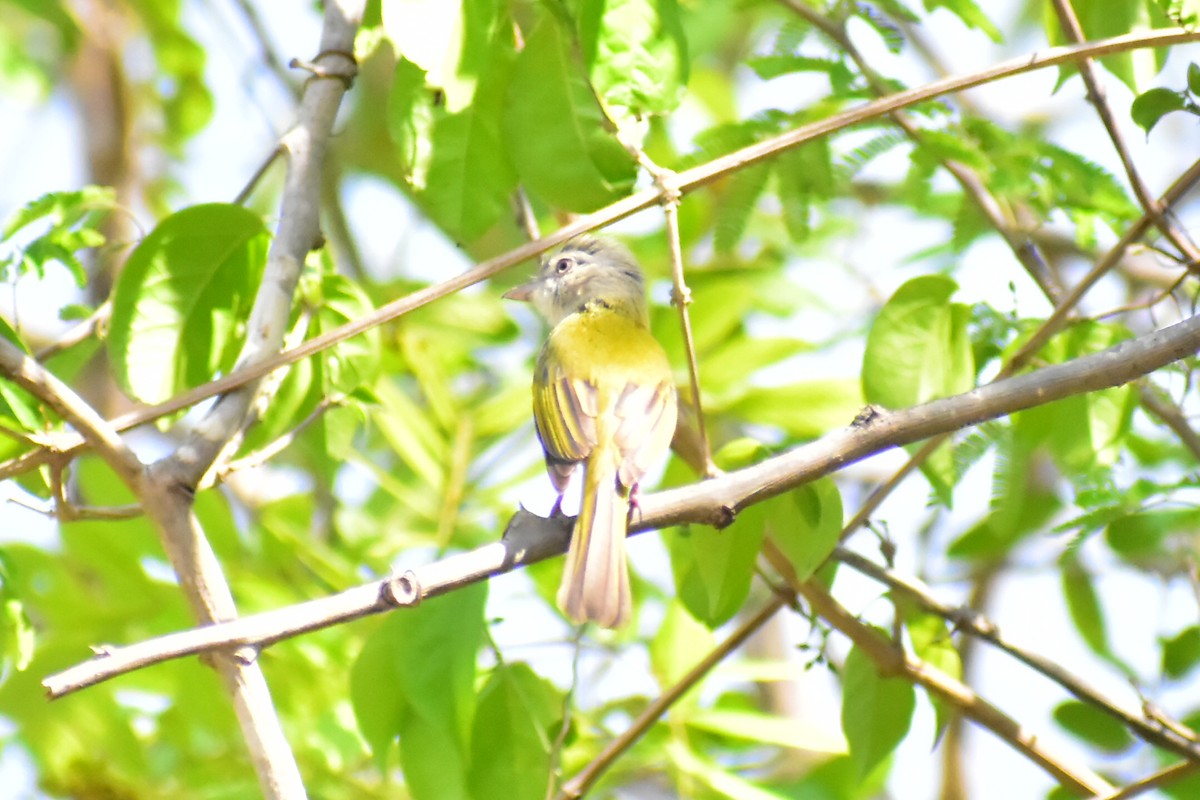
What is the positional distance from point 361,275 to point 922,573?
2534 mm

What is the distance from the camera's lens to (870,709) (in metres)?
2.89

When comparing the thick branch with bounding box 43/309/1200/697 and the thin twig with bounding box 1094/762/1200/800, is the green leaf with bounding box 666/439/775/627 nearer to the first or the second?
the thick branch with bounding box 43/309/1200/697

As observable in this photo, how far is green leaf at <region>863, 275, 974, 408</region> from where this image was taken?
2713mm

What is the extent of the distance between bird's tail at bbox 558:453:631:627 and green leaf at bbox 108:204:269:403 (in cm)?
80

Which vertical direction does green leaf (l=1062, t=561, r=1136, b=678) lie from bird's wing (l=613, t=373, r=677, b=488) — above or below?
below

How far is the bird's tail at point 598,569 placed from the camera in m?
2.59

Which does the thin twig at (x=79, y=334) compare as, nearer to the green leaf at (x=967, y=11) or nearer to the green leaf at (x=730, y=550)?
the green leaf at (x=730, y=550)

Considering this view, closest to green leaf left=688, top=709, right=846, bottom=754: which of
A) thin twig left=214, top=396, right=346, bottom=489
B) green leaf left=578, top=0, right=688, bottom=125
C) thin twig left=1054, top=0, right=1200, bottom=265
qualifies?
thin twig left=214, top=396, right=346, bottom=489

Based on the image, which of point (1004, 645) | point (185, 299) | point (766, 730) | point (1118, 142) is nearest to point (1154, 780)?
point (1004, 645)

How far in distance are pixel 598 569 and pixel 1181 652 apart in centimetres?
151

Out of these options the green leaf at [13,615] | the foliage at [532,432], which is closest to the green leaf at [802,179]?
the foliage at [532,432]

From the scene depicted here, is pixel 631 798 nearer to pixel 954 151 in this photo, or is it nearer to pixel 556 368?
pixel 556 368

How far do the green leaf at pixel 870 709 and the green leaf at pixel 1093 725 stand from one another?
673 millimetres

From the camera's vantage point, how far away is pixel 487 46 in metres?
2.44
